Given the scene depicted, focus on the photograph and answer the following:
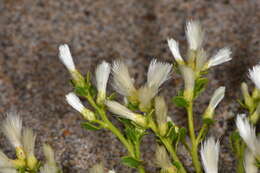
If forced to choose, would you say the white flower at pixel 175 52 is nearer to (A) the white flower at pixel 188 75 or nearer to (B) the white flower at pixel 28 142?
(A) the white flower at pixel 188 75

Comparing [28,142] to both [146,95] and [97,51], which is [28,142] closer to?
[146,95]

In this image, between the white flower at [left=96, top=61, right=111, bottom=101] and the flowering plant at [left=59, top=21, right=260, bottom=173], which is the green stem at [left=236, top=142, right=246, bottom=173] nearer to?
the flowering plant at [left=59, top=21, right=260, bottom=173]

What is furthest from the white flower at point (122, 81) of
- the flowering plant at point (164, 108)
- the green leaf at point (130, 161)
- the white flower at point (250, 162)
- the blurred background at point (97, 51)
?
the blurred background at point (97, 51)

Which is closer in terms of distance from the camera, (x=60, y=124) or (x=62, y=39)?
(x=60, y=124)

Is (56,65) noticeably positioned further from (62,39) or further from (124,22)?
(124,22)

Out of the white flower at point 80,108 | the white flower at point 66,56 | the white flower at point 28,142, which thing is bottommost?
the white flower at point 28,142

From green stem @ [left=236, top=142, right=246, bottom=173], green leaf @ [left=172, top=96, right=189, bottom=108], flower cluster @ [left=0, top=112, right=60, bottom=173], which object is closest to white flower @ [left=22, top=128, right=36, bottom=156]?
A: flower cluster @ [left=0, top=112, right=60, bottom=173]

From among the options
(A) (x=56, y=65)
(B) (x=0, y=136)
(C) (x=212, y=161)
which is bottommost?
(C) (x=212, y=161)

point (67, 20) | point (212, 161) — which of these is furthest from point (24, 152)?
point (67, 20)
